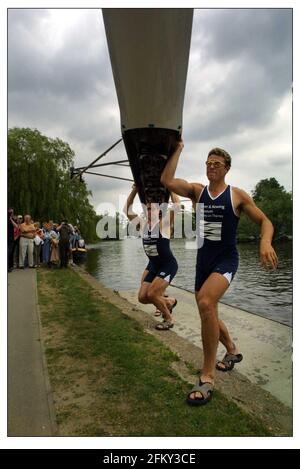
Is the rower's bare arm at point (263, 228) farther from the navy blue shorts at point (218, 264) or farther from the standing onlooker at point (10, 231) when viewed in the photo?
the standing onlooker at point (10, 231)

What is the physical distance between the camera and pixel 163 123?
360 centimetres

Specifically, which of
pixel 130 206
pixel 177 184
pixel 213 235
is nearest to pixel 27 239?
pixel 130 206

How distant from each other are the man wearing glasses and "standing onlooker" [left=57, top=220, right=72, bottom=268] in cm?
970

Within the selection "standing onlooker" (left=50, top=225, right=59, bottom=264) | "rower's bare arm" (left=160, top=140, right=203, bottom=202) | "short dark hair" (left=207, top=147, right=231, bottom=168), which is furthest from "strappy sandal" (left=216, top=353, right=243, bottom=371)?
"standing onlooker" (left=50, top=225, right=59, bottom=264)

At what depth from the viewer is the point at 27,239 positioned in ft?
38.1

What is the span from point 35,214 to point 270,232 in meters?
21.8

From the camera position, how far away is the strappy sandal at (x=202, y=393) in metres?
3.06

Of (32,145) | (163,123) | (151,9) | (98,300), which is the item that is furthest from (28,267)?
(32,145)

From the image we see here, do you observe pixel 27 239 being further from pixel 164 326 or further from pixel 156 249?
pixel 156 249

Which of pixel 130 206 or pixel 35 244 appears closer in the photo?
pixel 130 206

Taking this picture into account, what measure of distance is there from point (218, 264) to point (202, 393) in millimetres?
1148

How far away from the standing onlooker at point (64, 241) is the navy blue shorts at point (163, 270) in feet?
24.7

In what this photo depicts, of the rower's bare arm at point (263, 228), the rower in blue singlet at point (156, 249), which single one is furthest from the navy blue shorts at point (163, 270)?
the rower's bare arm at point (263, 228)

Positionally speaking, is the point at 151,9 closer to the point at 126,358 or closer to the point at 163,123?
the point at 163,123
